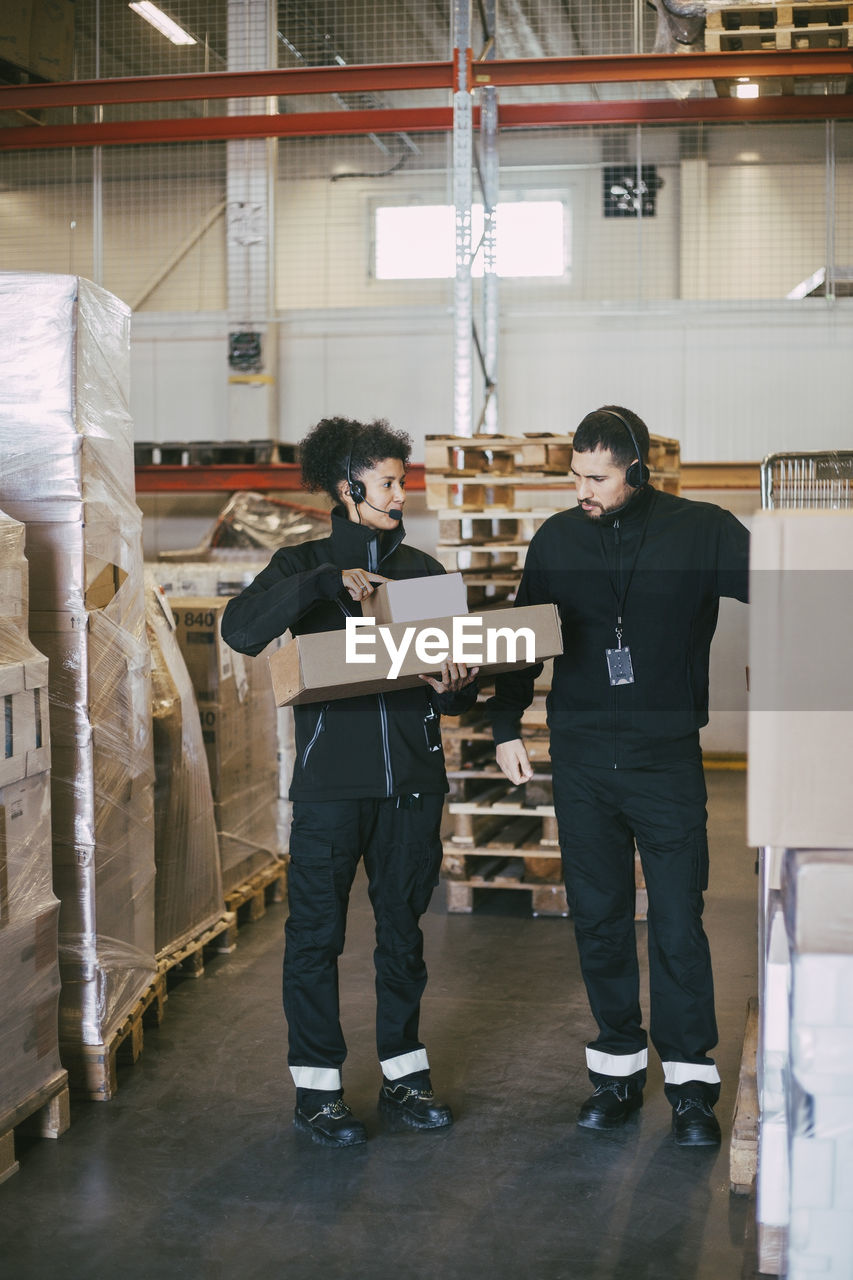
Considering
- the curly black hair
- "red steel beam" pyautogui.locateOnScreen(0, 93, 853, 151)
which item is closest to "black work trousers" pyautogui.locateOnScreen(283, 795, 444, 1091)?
the curly black hair

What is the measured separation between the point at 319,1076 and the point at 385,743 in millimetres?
993

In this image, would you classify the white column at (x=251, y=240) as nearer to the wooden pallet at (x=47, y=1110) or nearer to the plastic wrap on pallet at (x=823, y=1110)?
the wooden pallet at (x=47, y=1110)

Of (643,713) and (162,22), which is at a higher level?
(162,22)

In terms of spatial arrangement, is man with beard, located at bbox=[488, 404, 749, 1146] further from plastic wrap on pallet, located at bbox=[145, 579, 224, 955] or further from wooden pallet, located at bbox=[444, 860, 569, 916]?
wooden pallet, located at bbox=[444, 860, 569, 916]

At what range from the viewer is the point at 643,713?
3412 millimetres

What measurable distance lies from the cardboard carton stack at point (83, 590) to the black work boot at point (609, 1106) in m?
1.52

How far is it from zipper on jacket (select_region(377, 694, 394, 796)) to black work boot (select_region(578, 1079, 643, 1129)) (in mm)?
1136

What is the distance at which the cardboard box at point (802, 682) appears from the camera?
1.89m

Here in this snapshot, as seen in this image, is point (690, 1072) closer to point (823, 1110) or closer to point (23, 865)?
point (823, 1110)

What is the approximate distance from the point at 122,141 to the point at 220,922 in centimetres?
643

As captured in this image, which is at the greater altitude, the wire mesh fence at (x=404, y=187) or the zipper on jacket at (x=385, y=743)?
the wire mesh fence at (x=404, y=187)

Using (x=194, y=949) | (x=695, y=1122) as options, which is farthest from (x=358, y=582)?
(x=194, y=949)

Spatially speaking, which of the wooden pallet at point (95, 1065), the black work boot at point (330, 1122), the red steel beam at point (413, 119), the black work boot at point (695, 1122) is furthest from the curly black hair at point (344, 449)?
the red steel beam at point (413, 119)

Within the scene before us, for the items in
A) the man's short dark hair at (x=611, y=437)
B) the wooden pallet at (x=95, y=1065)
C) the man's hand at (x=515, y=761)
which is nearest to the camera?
the man's short dark hair at (x=611, y=437)
